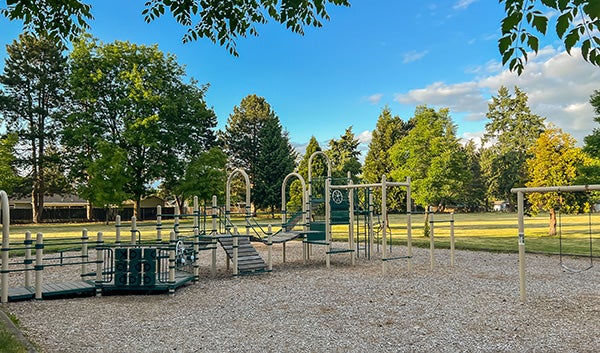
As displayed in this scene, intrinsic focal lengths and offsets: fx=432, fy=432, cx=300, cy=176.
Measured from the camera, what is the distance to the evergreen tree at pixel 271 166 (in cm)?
4581

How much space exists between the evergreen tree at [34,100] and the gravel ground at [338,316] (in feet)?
120

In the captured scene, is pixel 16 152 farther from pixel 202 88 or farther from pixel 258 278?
pixel 258 278

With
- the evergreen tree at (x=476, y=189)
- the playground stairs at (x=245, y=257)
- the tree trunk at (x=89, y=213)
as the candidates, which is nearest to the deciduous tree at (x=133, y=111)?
the tree trunk at (x=89, y=213)

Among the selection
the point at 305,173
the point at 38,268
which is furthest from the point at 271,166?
the point at 38,268

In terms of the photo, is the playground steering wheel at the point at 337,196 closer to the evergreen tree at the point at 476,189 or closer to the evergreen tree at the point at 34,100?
the evergreen tree at the point at 34,100

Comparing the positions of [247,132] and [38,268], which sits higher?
[247,132]

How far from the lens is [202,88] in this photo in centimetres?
3928

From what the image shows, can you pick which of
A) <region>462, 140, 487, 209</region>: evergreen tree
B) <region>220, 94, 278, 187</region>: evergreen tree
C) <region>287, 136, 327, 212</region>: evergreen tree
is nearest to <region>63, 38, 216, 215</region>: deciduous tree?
<region>287, 136, 327, 212</region>: evergreen tree

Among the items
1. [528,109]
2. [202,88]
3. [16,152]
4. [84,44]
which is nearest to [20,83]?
[16,152]

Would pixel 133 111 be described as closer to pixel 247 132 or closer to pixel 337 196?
pixel 247 132

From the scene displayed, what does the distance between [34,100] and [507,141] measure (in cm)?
6268

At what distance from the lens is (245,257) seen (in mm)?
11609

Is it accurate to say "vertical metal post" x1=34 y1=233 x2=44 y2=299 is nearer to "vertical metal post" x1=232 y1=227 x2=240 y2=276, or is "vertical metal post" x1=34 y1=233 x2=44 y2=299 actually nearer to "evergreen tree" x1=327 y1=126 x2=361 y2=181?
"vertical metal post" x1=232 y1=227 x2=240 y2=276

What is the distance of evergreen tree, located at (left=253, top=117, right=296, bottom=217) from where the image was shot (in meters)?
45.8
